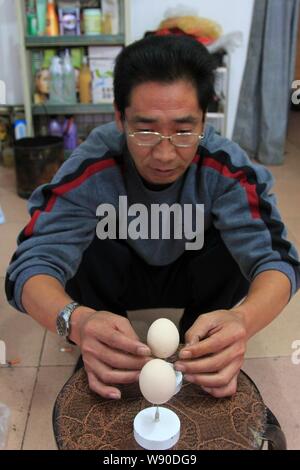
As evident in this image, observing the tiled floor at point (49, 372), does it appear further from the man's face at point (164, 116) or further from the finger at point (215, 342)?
the man's face at point (164, 116)

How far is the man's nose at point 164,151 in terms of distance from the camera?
0.98 meters

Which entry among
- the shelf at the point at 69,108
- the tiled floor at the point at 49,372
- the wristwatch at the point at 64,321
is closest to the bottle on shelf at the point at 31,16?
the shelf at the point at 69,108

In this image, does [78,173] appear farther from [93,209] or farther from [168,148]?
[168,148]

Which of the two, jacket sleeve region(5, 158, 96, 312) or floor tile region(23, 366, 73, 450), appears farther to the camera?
floor tile region(23, 366, 73, 450)

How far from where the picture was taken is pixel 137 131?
99 centimetres

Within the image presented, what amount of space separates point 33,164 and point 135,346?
6.41 feet

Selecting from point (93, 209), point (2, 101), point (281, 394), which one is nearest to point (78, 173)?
point (93, 209)

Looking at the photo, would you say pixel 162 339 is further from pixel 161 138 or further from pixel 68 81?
pixel 68 81

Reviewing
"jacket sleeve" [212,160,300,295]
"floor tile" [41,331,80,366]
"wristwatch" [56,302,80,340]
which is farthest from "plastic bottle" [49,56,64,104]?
"wristwatch" [56,302,80,340]

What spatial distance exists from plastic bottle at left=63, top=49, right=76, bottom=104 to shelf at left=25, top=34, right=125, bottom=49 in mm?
101

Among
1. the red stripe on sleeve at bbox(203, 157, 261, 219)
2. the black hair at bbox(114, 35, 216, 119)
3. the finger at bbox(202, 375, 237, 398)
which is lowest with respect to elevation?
the finger at bbox(202, 375, 237, 398)

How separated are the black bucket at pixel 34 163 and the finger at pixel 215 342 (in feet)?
6.42

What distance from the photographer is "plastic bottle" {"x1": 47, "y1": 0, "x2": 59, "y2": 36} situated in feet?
8.87

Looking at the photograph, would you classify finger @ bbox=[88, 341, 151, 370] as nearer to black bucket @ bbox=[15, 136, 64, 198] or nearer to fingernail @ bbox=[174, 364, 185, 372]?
fingernail @ bbox=[174, 364, 185, 372]
